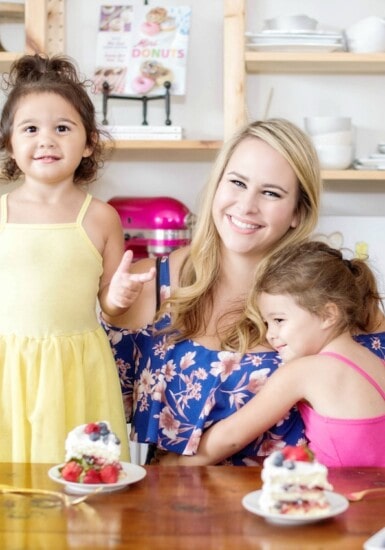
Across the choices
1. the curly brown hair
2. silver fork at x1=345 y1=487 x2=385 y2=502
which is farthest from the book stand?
silver fork at x1=345 y1=487 x2=385 y2=502

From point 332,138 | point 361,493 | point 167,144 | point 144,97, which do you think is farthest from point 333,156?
point 361,493

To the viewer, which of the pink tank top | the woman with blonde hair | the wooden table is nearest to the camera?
the wooden table

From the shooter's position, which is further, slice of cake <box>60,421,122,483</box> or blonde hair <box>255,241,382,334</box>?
blonde hair <box>255,241,382,334</box>

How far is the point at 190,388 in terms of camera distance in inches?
79.4

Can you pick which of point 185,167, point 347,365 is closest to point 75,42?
point 185,167

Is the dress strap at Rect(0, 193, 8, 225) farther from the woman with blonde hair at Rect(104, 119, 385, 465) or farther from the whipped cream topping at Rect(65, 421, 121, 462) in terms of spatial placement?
the whipped cream topping at Rect(65, 421, 121, 462)

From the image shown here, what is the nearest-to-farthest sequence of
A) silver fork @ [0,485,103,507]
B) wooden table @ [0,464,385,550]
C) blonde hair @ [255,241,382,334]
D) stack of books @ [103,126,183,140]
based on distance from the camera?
wooden table @ [0,464,385,550] < silver fork @ [0,485,103,507] < blonde hair @ [255,241,382,334] < stack of books @ [103,126,183,140]

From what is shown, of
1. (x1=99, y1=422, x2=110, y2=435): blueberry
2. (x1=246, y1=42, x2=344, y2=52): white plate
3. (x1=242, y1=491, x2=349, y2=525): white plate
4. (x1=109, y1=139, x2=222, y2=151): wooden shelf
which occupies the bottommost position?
(x1=242, y1=491, x2=349, y2=525): white plate

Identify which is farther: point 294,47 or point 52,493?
point 294,47

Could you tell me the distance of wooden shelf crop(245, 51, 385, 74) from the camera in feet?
11.4

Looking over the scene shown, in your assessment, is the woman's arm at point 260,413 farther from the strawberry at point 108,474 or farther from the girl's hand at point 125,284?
the strawberry at point 108,474

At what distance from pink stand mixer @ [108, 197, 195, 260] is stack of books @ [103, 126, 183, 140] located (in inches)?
9.1

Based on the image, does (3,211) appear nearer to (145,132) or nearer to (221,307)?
(221,307)

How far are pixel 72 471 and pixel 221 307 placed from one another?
0.75m
